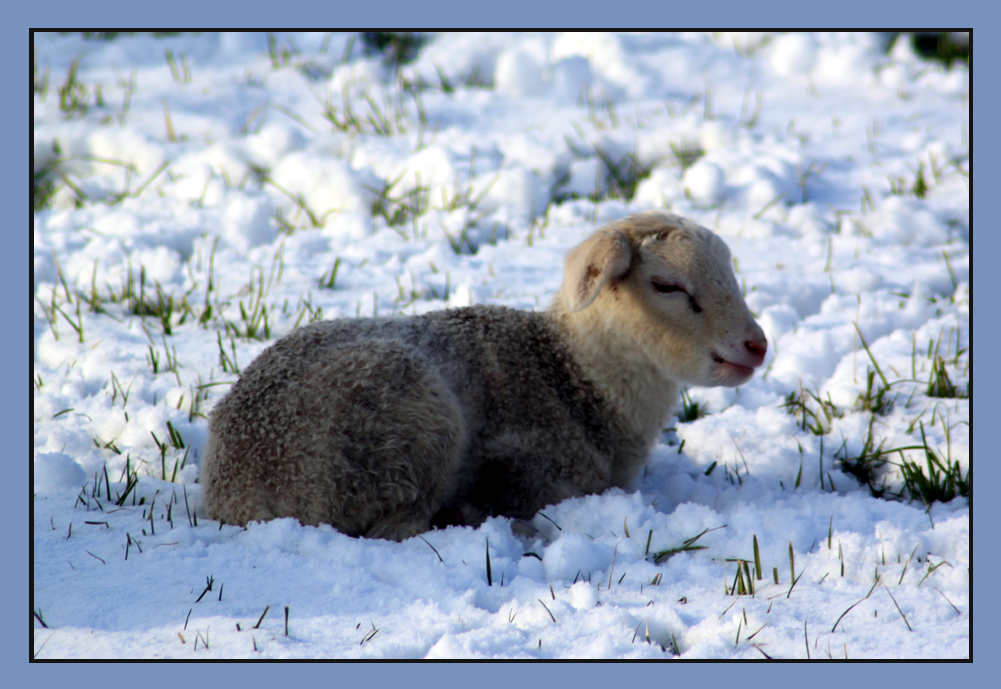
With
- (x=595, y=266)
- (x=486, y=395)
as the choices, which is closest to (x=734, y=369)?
(x=595, y=266)

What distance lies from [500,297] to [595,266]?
2.02 meters

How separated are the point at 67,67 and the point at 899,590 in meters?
8.59

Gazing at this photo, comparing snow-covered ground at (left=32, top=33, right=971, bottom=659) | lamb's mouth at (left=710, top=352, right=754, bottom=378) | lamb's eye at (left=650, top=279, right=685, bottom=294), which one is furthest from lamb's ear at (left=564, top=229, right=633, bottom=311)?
snow-covered ground at (left=32, top=33, right=971, bottom=659)

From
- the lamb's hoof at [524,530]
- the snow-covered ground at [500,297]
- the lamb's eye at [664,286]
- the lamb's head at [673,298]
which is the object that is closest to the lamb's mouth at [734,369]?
the lamb's head at [673,298]

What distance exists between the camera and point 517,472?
3420 mm

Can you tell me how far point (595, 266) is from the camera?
134 inches

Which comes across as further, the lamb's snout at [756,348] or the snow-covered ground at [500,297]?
the lamb's snout at [756,348]

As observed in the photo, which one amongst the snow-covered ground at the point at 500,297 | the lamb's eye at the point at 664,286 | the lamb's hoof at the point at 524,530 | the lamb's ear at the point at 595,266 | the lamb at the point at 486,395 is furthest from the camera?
the lamb's eye at the point at 664,286

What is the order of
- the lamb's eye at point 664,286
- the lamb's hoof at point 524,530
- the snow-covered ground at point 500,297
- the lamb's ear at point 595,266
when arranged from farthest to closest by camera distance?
the lamb's eye at point 664,286 < the lamb's ear at point 595,266 < the lamb's hoof at point 524,530 < the snow-covered ground at point 500,297

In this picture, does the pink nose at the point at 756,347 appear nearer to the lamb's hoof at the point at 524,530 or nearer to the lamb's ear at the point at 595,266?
the lamb's ear at the point at 595,266

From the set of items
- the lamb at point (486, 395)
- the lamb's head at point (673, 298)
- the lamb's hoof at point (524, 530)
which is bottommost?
the lamb's hoof at point (524, 530)

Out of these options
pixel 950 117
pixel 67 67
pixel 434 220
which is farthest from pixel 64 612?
pixel 950 117

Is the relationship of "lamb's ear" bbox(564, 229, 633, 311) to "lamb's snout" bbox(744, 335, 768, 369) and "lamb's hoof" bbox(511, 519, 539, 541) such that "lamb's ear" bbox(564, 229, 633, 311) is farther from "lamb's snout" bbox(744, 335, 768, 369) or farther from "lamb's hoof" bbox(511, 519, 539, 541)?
"lamb's hoof" bbox(511, 519, 539, 541)

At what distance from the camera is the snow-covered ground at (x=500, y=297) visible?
2.60 meters
